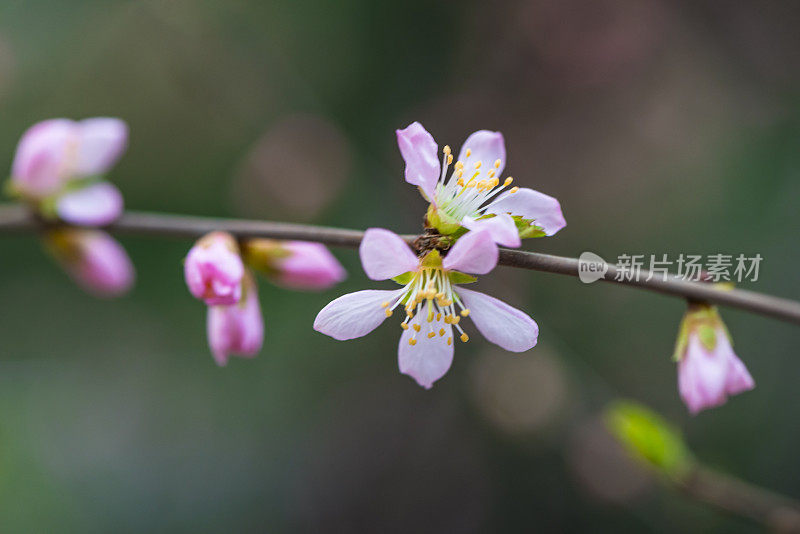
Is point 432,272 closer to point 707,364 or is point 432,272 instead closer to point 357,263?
point 707,364

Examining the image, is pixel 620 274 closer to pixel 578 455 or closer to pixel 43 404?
pixel 578 455

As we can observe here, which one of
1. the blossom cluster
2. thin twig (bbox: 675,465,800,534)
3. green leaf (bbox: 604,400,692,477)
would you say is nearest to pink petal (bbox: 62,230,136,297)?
the blossom cluster

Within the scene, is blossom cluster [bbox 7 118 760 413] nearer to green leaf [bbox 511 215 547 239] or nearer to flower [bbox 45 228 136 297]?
green leaf [bbox 511 215 547 239]

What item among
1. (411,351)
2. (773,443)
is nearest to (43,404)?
(411,351)

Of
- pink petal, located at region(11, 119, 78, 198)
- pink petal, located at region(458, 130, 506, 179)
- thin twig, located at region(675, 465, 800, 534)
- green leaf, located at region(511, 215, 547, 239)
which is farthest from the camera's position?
thin twig, located at region(675, 465, 800, 534)

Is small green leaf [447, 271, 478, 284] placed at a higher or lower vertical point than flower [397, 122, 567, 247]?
lower
